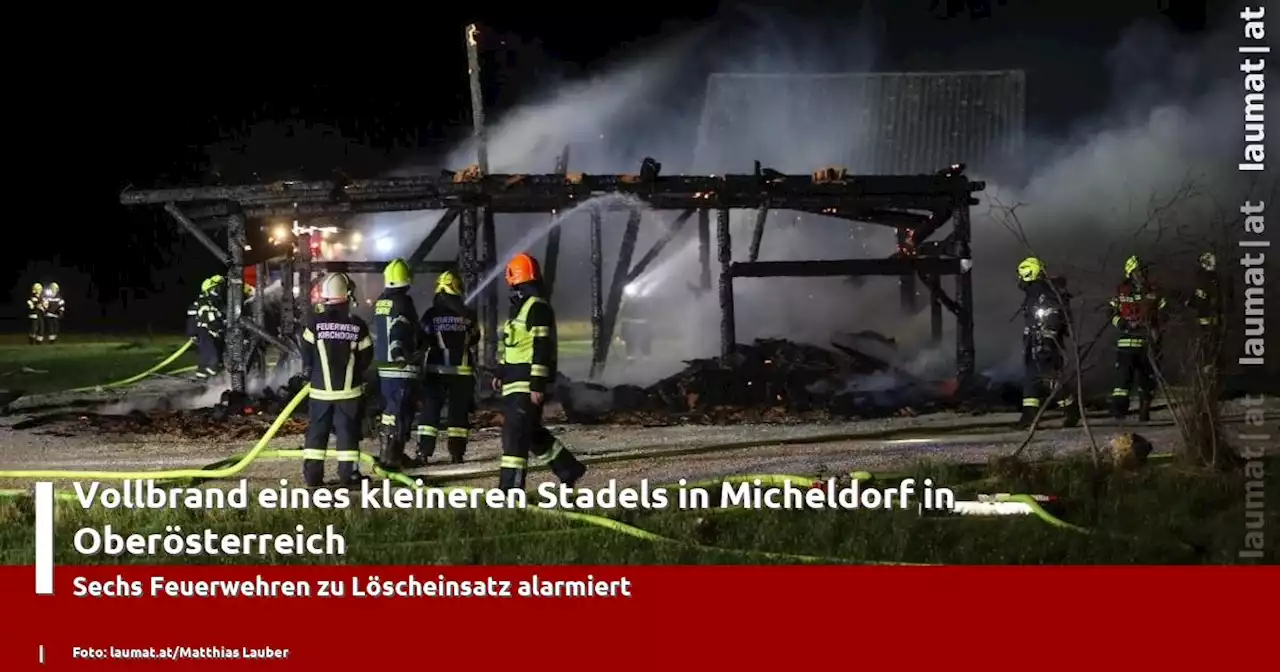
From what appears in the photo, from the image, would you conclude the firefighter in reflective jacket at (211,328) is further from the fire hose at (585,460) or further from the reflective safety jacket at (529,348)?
the reflective safety jacket at (529,348)

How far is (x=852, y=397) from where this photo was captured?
12.2 meters

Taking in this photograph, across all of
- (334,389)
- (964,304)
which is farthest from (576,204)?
(334,389)

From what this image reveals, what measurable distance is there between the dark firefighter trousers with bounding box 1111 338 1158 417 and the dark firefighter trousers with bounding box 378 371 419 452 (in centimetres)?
673

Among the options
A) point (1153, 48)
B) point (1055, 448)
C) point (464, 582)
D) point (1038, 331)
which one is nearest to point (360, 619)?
point (464, 582)

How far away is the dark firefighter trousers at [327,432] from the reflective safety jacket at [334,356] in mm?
67

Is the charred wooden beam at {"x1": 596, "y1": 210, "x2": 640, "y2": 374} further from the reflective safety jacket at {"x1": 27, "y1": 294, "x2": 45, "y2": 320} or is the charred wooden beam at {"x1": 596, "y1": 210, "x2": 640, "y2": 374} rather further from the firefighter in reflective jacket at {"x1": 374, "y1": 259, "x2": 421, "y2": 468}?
the reflective safety jacket at {"x1": 27, "y1": 294, "x2": 45, "y2": 320}

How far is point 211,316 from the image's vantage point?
15305 mm

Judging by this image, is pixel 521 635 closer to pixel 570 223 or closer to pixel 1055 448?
pixel 1055 448

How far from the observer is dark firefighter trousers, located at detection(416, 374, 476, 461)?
9414mm

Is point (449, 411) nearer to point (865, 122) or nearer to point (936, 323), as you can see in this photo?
point (936, 323)

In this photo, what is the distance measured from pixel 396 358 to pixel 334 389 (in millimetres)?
947

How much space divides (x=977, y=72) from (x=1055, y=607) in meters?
15.6

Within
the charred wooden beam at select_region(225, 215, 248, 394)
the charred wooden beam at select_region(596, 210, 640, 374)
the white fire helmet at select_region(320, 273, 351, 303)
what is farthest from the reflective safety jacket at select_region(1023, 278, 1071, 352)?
the charred wooden beam at select_region(225, 215, 248, 394)

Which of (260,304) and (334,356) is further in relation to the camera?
(260,304)
